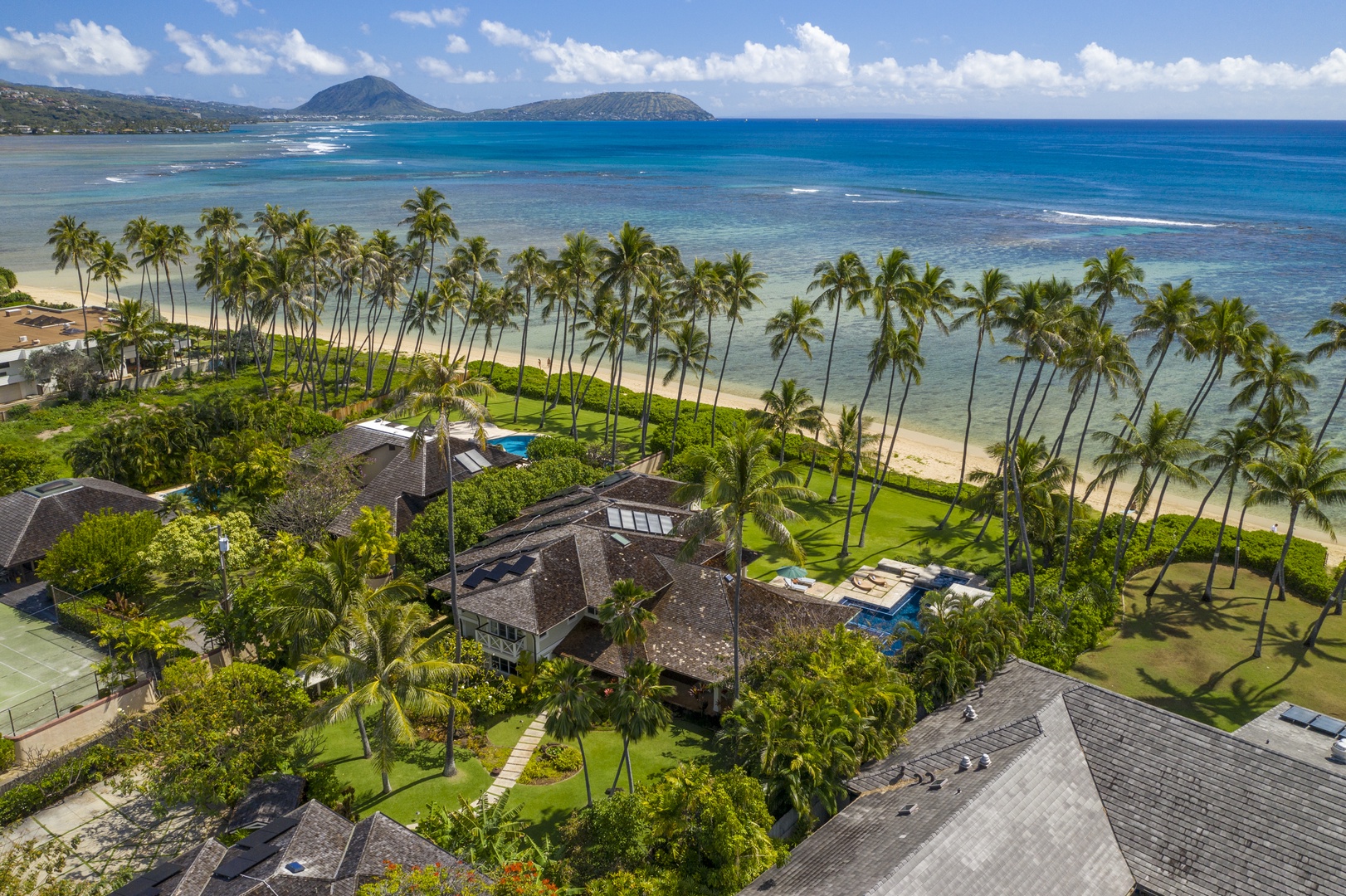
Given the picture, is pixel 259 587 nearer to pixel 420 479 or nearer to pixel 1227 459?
pixel 420 479

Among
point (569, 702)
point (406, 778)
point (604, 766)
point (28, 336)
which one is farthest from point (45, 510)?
point (28, 336)

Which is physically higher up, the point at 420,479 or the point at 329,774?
the point at 420,479

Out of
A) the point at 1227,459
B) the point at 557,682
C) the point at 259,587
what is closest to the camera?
the point at 557,682

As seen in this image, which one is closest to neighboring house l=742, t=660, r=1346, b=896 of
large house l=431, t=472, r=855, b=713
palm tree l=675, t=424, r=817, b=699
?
palm tree l=675, t=424, r=817, b=699

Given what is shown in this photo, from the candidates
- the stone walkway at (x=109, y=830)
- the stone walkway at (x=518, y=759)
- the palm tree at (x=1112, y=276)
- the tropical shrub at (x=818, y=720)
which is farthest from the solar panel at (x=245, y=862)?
the palm tree at (x=1112, y=276)

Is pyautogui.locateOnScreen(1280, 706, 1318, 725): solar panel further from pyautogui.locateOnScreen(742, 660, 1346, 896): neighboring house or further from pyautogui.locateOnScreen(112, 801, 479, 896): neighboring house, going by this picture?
pyautogui.locateOnScreen(112, 801, 479, 896): neighboring house

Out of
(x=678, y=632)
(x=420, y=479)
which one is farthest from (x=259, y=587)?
(x=678, y=632)

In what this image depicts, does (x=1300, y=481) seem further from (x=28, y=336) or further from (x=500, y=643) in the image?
(x=28, y=336)
